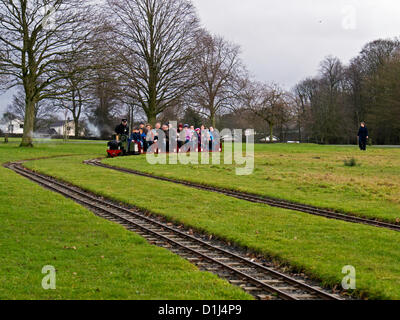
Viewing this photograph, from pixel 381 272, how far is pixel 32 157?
33.1m

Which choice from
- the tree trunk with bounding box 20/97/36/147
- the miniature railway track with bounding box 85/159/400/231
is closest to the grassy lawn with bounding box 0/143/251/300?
the miniature railway track with bounding box 85/159/400/231

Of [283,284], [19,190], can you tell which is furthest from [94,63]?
[283,284]

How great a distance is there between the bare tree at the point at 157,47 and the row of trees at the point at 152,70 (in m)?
0.10

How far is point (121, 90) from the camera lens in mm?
49562

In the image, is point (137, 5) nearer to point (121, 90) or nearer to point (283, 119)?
point (121, 90)

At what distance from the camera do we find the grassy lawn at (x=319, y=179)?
1710cm

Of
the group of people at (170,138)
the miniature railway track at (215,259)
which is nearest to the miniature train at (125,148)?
the group of people at (170,138)

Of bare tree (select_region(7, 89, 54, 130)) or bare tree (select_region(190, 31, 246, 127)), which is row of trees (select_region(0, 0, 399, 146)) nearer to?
bare tree (select_region(190, 31, 246, 127))

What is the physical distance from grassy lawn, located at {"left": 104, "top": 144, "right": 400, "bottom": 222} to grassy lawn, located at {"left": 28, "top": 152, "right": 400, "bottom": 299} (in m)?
2.34

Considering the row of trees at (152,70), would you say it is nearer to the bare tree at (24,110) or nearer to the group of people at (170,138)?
the group of people at (170,138)

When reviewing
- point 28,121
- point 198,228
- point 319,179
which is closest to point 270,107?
point 28,121

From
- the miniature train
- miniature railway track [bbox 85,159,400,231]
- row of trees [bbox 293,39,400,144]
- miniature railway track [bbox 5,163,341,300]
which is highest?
row of trees [bbox 293,39,400,144]

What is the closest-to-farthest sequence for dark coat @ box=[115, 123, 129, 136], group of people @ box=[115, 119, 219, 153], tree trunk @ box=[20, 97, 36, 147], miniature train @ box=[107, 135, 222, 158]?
group of people @ box=[115, 119, 219, 153], dark coat @ box=[115, 123, 129, 136], miniature train @ box=[107, 135, 222, 158], tree trunk @ box=[20, 97, 36, 147]

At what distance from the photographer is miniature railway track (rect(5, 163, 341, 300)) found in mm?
8172
